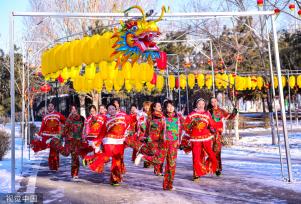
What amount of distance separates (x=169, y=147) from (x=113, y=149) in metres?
1.41

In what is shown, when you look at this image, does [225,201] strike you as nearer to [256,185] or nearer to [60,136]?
[256,185]

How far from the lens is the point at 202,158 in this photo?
8.68 metres

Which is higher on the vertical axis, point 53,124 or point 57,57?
point 57,57

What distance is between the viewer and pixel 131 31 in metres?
7.92

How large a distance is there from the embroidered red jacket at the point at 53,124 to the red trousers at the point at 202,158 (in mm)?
4232

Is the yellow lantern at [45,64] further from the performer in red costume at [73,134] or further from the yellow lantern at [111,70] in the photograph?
the yellow lantern at [111,70]

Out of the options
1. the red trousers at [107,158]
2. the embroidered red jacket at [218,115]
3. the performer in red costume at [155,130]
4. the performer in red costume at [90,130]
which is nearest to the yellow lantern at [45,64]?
the performer in red costume at [90,130]

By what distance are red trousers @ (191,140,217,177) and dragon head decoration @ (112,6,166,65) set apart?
2.17m

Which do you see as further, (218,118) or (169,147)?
(218,118)

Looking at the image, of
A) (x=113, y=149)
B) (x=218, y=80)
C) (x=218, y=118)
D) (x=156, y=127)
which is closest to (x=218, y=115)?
(x=218, y=118)

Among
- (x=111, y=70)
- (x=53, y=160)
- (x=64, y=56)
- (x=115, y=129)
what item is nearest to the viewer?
(x=115, y=129)

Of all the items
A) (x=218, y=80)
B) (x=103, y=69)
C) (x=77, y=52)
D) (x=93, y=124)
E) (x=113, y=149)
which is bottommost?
(x=113, y=149)

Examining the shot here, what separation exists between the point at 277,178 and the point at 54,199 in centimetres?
454

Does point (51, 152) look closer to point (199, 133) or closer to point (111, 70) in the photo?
point (111, 70)
